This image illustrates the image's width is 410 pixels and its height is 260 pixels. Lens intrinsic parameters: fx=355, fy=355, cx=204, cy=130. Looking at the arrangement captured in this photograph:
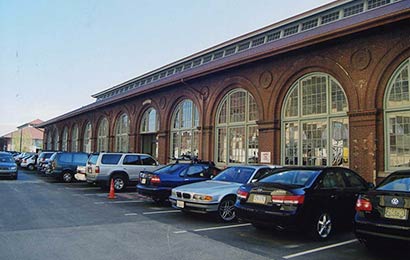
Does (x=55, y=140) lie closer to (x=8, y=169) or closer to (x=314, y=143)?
(x=8, y=169)

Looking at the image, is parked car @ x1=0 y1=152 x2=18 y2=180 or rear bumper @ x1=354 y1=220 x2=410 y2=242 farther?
parked car @ x1=0 y1=152 x2=18 y2=180

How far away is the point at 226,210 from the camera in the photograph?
30.2 ft

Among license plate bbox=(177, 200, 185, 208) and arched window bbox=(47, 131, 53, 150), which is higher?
arched window bbox=(47, 131, 53, 150)

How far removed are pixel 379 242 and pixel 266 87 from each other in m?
10.8

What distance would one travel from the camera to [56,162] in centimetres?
2022

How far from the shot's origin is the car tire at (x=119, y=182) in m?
16.1

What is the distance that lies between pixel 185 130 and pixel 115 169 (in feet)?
22.0

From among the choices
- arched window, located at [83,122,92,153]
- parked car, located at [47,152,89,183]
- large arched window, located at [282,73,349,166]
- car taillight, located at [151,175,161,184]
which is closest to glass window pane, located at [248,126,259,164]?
large arched window, located at [282,73,349,166]

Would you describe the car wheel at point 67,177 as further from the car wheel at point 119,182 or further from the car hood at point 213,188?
the car hood at point 213,188

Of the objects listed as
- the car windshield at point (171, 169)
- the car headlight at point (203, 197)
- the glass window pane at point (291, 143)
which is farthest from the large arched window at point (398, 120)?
the car windshield at point (171, 169)

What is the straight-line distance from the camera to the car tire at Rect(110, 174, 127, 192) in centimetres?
1611

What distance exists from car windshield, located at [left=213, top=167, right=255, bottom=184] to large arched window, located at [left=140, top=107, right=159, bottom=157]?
47.9ft

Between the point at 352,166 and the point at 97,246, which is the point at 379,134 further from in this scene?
the point at 97,246

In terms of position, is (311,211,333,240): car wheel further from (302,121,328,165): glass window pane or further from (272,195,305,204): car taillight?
(302,121,328,165): glass window pane
